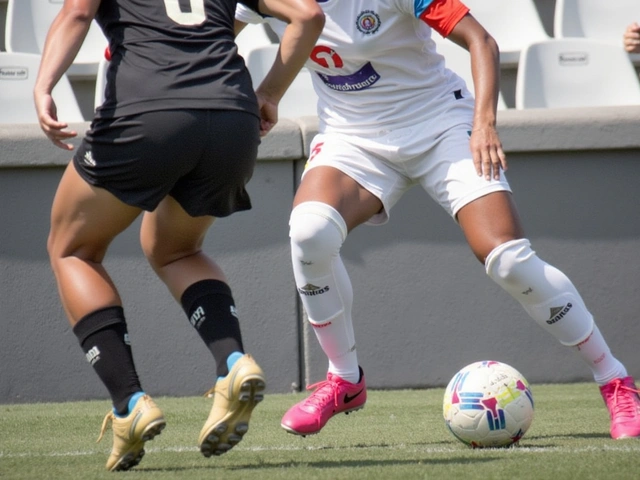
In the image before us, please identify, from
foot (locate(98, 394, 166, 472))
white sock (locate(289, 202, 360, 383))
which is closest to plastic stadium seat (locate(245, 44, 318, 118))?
white sock (locate(289, 202, 360, 383))

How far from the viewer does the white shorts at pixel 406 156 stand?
347cm

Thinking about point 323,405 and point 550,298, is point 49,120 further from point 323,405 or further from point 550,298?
point 550,298

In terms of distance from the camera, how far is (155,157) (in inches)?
105

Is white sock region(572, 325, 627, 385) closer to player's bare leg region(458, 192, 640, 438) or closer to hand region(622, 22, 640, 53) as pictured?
player's bare leg region(458, 192, 640, 438)

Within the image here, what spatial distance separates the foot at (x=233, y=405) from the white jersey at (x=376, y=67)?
1.26m

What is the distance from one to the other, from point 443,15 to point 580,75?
335 cm

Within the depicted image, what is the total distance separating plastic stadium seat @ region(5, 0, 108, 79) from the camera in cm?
668

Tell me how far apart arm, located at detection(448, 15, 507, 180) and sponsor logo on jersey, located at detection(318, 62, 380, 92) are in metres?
0.35

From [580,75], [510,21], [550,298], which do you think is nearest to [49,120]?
[550,298]

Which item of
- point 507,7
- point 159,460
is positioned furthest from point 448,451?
point 507,7

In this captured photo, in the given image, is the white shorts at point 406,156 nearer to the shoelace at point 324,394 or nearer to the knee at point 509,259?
the knee at point 509,259

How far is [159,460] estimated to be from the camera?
3066 mm

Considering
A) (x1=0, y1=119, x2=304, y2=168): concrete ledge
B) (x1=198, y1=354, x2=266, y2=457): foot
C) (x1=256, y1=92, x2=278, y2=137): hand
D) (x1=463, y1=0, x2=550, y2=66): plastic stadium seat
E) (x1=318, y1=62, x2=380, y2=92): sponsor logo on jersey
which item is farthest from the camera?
(x1=463, y1=0, x2=550, y2=66): plastic stadium seat

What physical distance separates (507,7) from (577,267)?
2.18 meters
